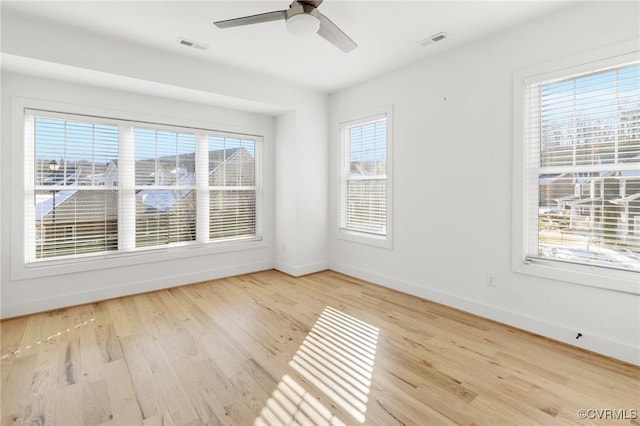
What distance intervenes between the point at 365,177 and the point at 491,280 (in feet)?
6.83

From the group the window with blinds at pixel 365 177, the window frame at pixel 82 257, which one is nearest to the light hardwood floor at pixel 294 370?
the window frame at pixel 82 257

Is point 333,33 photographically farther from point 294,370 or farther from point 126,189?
point 126,189

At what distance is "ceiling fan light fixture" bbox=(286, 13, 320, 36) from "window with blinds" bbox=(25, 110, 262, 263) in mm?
2534

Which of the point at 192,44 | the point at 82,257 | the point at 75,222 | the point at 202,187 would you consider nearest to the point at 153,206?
the point at 202,187

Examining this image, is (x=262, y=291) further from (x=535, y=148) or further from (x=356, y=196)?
(x=535, y=148)

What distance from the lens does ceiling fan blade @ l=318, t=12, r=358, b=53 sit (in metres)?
2.25

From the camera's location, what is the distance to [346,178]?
4770 millimetres

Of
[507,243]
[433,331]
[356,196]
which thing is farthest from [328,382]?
[356,196]

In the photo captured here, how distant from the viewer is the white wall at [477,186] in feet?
8.07

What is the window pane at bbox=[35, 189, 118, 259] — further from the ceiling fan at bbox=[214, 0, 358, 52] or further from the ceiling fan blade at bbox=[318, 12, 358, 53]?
the ceiling fan blade at bbox=[318, 12, 358, 53]

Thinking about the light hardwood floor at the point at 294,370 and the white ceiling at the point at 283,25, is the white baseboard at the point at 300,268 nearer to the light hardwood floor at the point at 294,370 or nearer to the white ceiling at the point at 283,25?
the light hardwood floor at the point at 294,370

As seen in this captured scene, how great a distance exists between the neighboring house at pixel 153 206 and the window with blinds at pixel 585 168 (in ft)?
12.1

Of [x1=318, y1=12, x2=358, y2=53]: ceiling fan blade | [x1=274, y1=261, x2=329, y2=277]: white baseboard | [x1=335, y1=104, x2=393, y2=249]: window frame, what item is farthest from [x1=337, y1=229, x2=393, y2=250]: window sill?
[x1=318, y1=12, x2=358, y2=53]: ceiling fan blade

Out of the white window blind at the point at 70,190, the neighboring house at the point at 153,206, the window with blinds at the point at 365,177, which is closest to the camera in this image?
the white window blind at the point at 70,190
